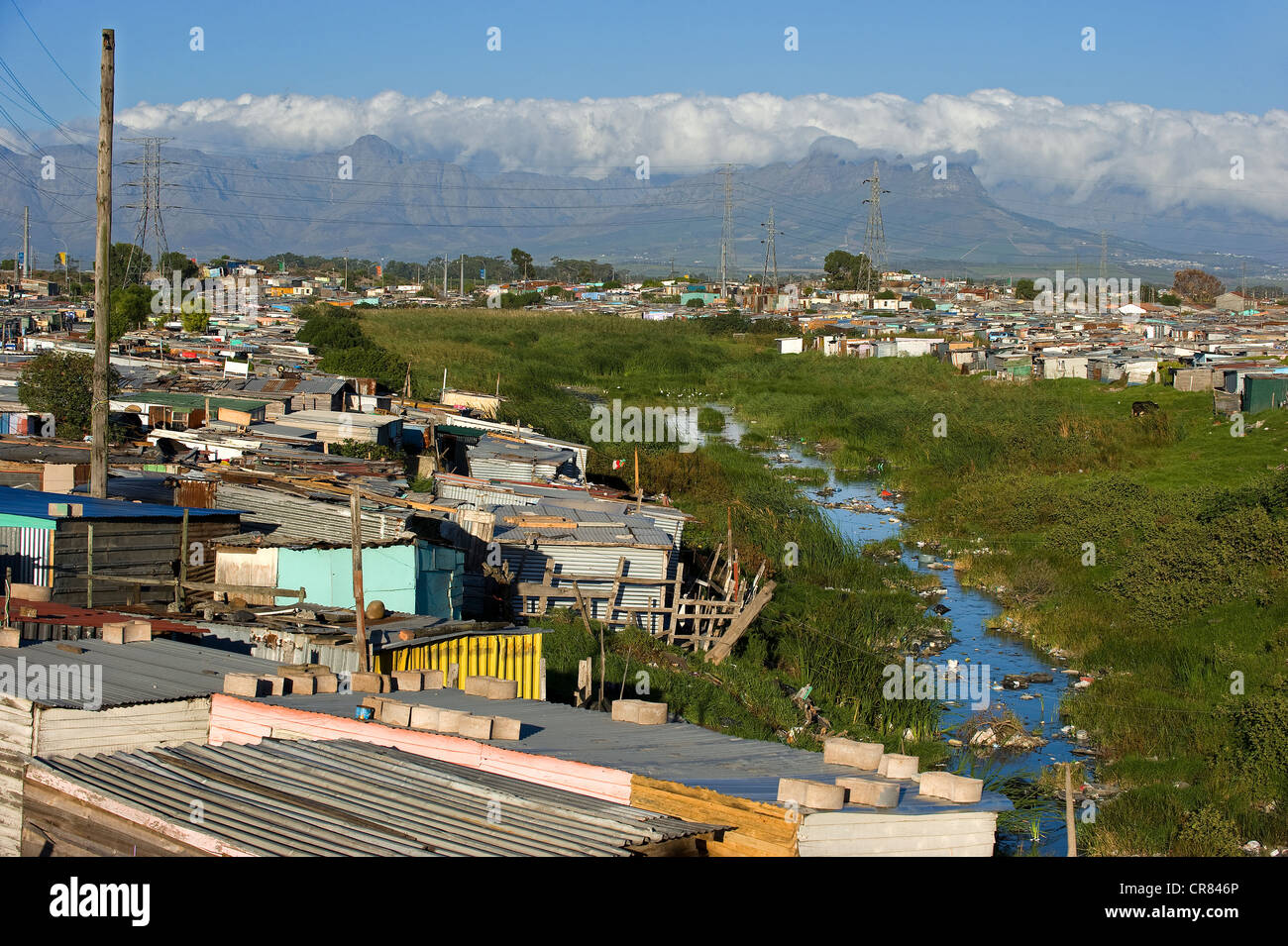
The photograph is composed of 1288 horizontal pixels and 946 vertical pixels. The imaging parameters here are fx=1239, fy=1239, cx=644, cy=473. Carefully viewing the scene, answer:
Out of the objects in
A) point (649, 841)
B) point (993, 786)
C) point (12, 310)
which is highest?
point (12, 310)

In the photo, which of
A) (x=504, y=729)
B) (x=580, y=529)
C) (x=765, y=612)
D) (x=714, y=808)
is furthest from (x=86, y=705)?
(x=765, y=612)

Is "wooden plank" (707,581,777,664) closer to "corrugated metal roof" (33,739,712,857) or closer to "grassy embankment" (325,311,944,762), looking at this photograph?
"grassy embankment" (325,311,944,762)

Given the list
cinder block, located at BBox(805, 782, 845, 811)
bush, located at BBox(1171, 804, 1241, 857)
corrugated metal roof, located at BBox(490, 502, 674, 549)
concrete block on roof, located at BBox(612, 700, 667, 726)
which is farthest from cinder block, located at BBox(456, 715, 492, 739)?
corrugated metal roof, located at BBox(490, 502, 674, 549)

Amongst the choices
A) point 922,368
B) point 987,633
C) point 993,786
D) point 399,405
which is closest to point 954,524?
point 987,633

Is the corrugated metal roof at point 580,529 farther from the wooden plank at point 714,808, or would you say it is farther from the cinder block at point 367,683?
the wooden plank at point 714,808

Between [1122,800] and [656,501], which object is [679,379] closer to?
[656,501]

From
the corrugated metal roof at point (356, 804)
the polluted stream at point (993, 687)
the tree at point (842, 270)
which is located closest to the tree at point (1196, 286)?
the tree at point (842, 270)

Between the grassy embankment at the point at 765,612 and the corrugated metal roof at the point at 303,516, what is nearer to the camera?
the grassy embankment at the point at 765,612
